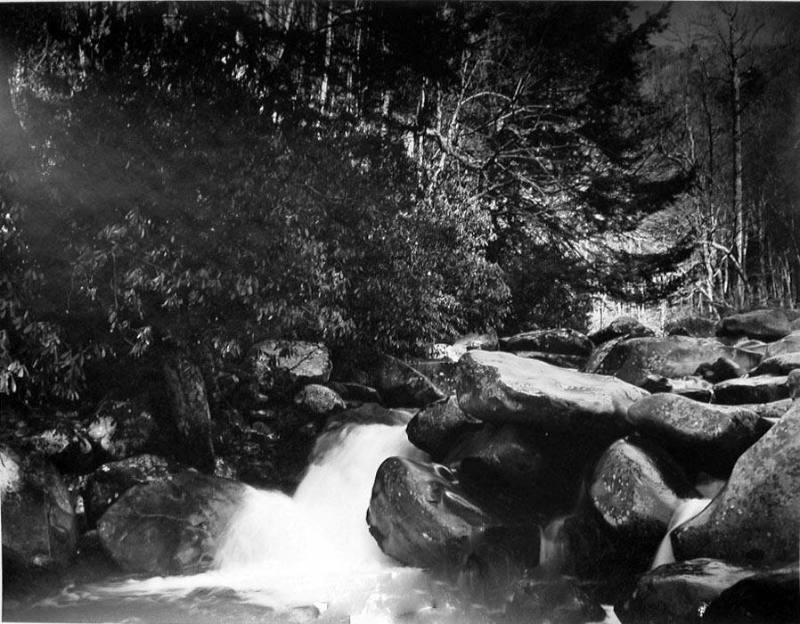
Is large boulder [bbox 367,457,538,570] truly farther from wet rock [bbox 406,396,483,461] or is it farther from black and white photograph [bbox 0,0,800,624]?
wet rock [bbox 406,396,483,461]

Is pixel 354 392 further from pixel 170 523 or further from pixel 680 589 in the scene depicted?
pixel 680 589

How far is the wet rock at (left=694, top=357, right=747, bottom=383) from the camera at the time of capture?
3.14 m

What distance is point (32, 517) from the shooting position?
300cm

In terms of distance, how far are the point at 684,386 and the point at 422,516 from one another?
1.57 meters

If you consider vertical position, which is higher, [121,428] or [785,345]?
[785,345]

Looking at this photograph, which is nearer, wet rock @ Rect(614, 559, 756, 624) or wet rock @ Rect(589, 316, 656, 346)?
wet rock @ Rect(614, 559, 756, 624)

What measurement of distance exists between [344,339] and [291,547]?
1.18 metres

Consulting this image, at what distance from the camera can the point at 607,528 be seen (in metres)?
2.75

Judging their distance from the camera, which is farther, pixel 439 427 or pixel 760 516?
pixel 439 427

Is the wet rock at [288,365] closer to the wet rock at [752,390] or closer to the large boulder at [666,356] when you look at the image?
the large boulder at [666,356]

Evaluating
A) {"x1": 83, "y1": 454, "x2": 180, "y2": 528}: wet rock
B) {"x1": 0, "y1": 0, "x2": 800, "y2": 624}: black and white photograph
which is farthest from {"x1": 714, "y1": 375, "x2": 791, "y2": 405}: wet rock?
{"x1": 83, "y1": 454, "x2": 180, "y2": 528}: wet rock

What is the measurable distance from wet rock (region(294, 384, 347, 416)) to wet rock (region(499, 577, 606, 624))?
1.48 m

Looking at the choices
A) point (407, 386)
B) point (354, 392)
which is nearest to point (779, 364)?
point (407, 386)

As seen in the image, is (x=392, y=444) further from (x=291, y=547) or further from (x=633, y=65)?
(x=633, y=65)
